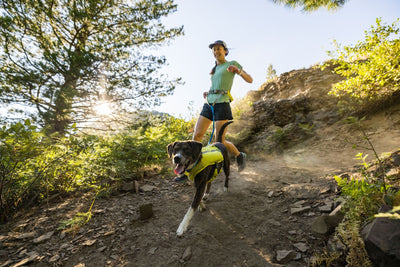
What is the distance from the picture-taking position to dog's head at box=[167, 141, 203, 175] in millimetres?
2418

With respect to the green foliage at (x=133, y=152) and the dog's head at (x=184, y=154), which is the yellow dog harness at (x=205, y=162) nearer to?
the dog's head at (x=184, y=154)

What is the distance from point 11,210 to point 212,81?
4.31m

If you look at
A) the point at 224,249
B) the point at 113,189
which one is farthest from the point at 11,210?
the point at 224,249

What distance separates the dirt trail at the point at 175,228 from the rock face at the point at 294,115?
2.88 m

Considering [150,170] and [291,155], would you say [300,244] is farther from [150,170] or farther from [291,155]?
[291,155]

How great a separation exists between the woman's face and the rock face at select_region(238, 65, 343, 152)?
3844 millimetres

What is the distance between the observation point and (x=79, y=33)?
641 cm

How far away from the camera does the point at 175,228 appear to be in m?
Result: 2.46

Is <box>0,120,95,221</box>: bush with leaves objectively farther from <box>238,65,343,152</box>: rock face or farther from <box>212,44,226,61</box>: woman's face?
<box>238,65,343,152</box>: rock face

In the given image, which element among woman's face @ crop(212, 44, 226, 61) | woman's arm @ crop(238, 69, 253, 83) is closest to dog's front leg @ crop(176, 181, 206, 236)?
woman's arm @ crop(238, 69, 253, 83)

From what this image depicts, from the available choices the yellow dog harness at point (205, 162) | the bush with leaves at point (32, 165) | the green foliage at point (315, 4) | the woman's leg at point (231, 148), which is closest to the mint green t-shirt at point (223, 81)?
the woman's leg at point (231, 148)

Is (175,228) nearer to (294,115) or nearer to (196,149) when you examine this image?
(196,149)

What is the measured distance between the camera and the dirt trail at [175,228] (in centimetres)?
193

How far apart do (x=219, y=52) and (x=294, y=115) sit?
5463mm
